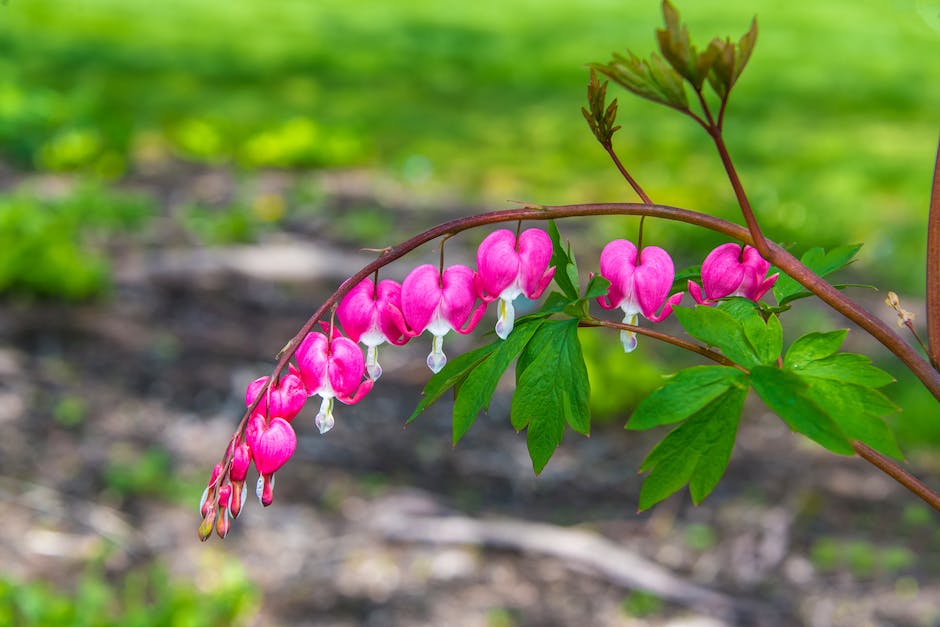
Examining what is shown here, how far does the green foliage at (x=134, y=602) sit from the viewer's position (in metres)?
2.90

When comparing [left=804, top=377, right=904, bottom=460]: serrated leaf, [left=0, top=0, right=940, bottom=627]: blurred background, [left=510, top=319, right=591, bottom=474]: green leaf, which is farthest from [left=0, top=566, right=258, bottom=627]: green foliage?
[left=804, top=377, right=904, bottom=460]: serrated leaf

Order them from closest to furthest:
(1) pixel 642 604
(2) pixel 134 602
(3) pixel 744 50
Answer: (3) pixel 744 50, (2) pixel 134 602, (1) pixel 642 604

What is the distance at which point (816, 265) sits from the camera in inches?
55.2

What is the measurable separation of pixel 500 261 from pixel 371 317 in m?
0.16

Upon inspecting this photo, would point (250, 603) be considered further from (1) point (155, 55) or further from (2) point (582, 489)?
(1) point (155, 55)

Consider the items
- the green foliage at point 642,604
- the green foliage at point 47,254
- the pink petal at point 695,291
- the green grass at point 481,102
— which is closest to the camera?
the pink petal at point 695,291

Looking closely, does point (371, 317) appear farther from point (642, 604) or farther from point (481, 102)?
point (481, 102)

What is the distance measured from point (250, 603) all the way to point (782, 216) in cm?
357

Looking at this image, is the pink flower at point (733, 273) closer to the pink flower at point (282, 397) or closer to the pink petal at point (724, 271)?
the pink petal at point (724, 271)

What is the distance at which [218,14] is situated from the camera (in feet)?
40.7

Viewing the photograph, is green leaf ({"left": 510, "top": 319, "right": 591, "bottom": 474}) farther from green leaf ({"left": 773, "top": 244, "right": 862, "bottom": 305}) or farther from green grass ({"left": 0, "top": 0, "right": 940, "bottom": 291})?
green grass ({"left": 0, "top": 0, "right": 940, "bottom": 291})

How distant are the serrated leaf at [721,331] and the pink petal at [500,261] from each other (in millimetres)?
194

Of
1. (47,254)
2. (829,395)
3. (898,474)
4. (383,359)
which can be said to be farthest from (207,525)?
(47,254)

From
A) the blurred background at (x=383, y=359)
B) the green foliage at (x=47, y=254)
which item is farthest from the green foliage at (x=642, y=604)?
the green foliage at (x=47, y=254)
